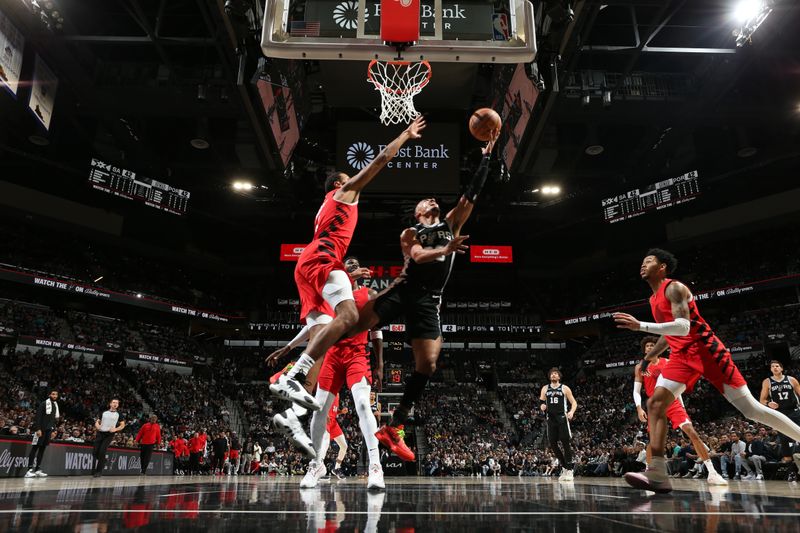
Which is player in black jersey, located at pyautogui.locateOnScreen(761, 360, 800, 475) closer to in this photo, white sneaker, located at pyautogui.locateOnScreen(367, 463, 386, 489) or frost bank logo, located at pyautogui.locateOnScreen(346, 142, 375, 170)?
white sneaker, located at pyautogui.locateOnScreen(367, 463, 386, 489)

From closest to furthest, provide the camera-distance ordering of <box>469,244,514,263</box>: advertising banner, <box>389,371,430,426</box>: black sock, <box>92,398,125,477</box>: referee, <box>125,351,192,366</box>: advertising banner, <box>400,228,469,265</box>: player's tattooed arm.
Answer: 1. <box>400,228,469,265</box>: player's tattooed arm
2. <box>389,371,430,426</box>: black sock
3. <box>92,398,125,477</box>: referee
4. <box>125,351,192,366</box>: advertising banner
5. <box>469,244,514,263</box>: advertising banner

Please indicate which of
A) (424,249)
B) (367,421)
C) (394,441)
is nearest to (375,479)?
(394,441)

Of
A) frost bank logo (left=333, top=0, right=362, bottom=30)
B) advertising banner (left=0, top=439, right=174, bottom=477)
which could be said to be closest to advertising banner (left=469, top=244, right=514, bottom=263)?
advertising banner (left=0, top=439, right=174, bottom=477)

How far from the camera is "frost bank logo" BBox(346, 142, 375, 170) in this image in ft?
49.0

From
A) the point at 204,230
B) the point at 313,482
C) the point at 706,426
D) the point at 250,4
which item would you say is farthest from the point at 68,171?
the point at 706,426

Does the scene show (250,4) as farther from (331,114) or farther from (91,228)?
(91,228)

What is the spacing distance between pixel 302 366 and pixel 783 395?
321 inches

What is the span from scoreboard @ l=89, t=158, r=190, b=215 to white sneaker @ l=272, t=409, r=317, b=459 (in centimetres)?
1713

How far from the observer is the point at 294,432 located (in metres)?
3.87

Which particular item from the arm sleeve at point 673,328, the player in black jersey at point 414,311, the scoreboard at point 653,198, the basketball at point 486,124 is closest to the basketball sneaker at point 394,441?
the player in black jersey at point 414,311

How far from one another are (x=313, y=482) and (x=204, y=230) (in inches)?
1072

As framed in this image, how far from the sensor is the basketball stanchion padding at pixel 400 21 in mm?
6930

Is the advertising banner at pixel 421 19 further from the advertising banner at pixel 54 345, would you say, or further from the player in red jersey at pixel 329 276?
the advertising banner at pixel 54 345

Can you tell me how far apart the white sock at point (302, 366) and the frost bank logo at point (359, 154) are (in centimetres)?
1132
